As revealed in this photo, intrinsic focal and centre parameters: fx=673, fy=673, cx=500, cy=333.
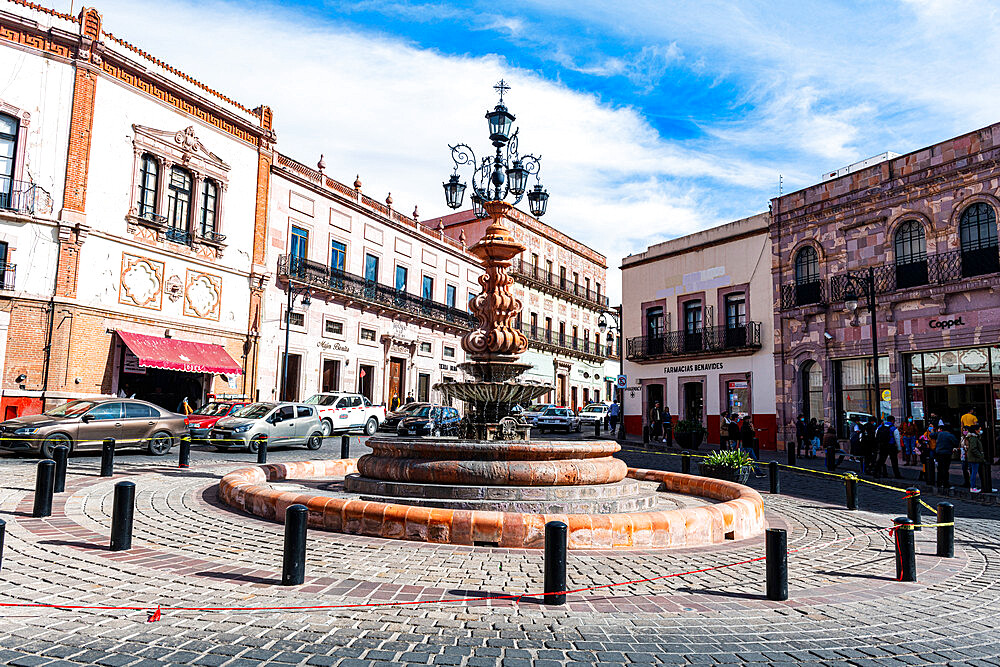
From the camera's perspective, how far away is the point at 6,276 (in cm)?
1986

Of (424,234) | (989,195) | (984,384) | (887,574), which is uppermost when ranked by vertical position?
(424,234)

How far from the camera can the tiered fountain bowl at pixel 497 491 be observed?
690 cm

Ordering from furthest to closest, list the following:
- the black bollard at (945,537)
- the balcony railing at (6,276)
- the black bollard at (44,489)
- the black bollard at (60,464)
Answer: the balcony railing at (6,276) → the black bollard at (60,464) → the black bollard at (44,489) → the black bollard at (945,537)

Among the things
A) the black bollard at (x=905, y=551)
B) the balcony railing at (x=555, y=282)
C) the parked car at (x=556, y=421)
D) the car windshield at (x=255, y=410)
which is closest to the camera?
the black bollard at (x=905, y=551)

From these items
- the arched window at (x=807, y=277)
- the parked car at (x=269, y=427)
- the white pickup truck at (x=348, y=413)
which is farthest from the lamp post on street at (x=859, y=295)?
the parked car at (x=269, y=427)

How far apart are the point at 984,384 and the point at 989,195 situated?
217 inches

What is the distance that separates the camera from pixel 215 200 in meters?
26.4

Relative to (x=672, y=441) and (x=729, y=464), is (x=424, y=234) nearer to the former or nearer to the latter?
(x=672, y=441)

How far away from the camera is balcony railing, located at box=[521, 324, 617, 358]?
46.3m

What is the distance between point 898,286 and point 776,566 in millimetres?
19990

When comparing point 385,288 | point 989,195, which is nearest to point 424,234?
point 385,288

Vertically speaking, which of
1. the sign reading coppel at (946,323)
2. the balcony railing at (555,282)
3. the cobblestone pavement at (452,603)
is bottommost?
the cobblestone pavement at (452,603)

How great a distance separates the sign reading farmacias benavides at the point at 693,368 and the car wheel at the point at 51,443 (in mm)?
22942

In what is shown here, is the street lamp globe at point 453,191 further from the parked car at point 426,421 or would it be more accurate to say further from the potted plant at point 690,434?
the potted plant at point 690,434
